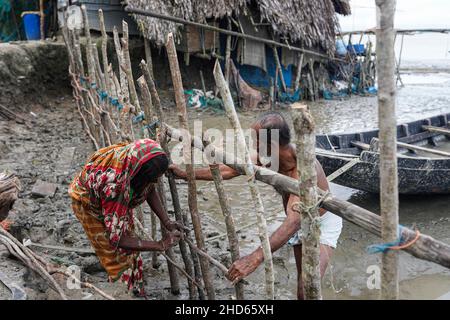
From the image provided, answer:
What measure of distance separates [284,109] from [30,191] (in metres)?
7.96

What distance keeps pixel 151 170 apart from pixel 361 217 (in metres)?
1.22

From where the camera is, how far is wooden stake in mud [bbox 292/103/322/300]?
176cm

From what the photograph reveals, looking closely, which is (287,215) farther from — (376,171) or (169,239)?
(376,171)

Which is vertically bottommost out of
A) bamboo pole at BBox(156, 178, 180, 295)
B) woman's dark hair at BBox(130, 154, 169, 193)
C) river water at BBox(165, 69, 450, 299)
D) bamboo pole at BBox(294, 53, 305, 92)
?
river water at BBox(165, 69, 450, 299)

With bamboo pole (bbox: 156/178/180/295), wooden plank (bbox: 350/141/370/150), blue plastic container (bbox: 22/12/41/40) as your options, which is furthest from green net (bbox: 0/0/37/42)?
bamboo pole (bbox: 156/178/180/295)

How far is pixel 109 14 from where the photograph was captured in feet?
35.7

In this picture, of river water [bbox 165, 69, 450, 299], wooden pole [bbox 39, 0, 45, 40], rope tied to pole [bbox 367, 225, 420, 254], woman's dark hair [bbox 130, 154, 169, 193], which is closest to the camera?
rope tied to pole [bbox 367, 225, 420, 254]

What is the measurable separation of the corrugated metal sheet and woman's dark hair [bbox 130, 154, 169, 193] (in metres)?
9.05

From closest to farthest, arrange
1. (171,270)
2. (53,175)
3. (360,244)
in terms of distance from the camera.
Result: 1. (171,270)
2. (360,244)
3. (53,175)

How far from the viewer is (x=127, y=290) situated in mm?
3000

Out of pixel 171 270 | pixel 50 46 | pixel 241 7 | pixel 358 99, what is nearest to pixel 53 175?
pixel 171 270

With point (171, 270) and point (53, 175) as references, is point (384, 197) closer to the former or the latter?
point (171, 270)

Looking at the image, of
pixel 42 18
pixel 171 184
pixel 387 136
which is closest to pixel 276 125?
pixel 171 184

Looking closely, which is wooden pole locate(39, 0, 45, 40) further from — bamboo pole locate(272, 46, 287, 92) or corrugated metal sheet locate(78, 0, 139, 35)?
bamboo pole locate(272, 46, 287, 92)
